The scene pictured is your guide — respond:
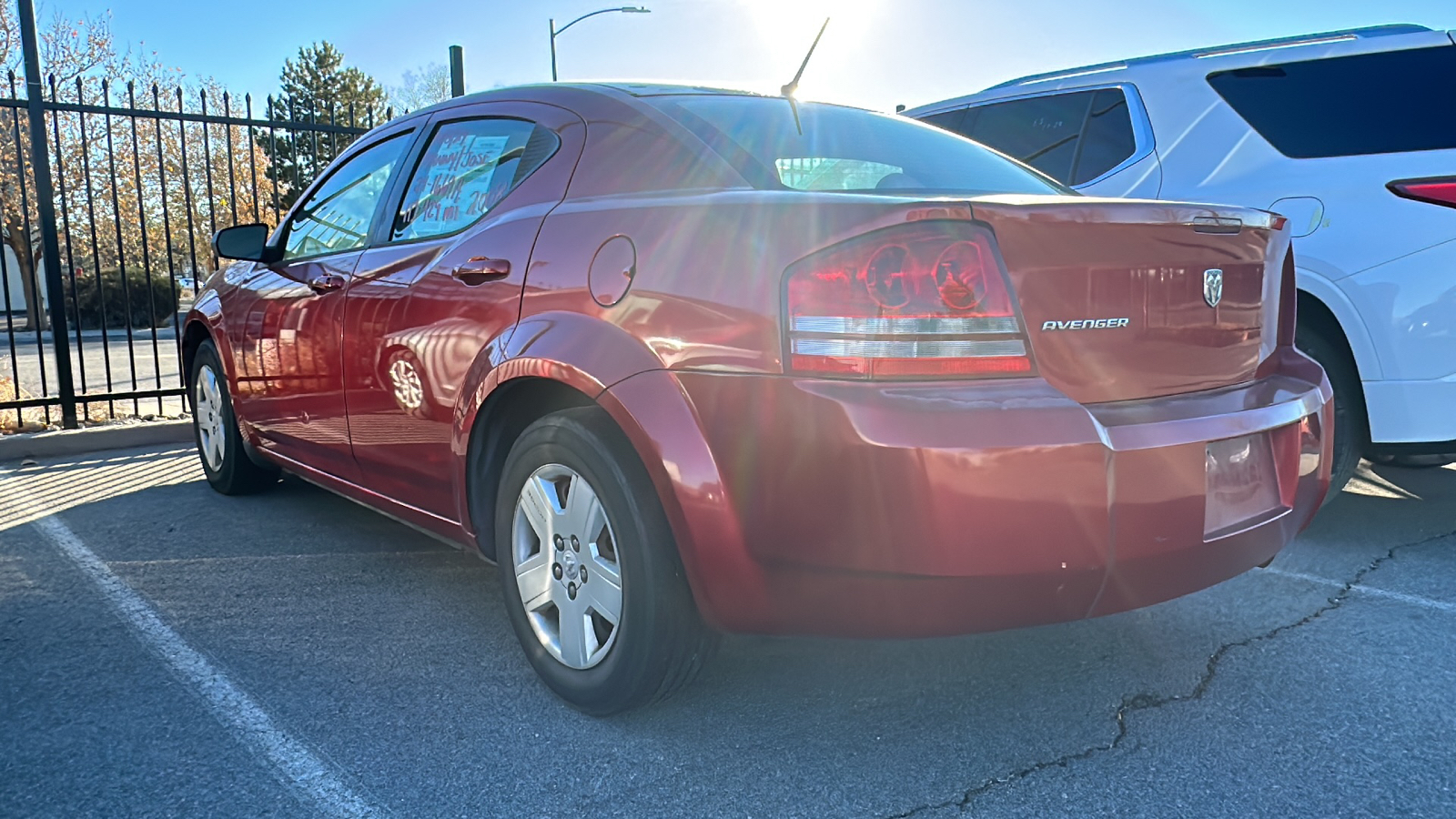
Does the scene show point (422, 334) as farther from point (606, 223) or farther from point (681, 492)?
point (681, 492)

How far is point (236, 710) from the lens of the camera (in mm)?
2527

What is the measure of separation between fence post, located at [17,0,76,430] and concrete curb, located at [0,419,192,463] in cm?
31

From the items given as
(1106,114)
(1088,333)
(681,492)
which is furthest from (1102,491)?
(1106,114)

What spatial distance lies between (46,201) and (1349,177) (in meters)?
6.88

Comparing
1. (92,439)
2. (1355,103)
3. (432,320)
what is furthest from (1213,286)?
(92,439)

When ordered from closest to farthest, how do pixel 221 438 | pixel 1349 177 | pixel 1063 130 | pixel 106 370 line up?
pixel 1349 177
pixel 221 438
pixel 1063 130
pixel 106 370

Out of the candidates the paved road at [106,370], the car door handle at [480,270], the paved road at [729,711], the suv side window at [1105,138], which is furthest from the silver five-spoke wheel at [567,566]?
the paved road at [106,370]

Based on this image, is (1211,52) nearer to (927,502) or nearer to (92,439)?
(927,502)

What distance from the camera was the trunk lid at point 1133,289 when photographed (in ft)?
6.68

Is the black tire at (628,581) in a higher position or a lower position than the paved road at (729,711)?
higher

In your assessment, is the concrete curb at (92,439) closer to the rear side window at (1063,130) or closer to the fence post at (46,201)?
the fence post at (46,201)

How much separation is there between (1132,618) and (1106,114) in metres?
2.63

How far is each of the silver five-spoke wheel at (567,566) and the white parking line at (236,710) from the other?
58 centimetres

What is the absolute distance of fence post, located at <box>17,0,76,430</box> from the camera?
6.11 metres
